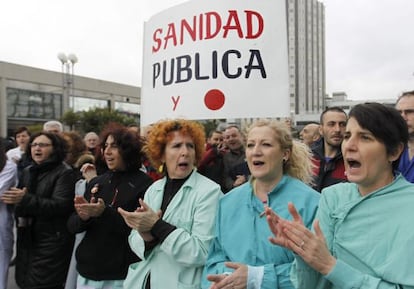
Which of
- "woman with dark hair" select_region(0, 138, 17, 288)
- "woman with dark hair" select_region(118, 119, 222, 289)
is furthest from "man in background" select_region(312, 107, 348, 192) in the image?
"woman with dark hair" select_region(0, 138, 17, 288)

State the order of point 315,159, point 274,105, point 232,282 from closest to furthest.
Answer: point 232,282
point 274,105
point 315,159

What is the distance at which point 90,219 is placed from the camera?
9.45 ft

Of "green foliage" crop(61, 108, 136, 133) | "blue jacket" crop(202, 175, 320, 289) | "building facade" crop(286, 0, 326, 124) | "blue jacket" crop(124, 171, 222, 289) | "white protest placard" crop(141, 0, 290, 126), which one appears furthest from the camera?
"building facade" crop(286, 0, 326, 124)

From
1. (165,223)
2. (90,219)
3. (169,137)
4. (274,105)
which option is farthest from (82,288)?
(274,105)

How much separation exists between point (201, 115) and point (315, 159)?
3.73 feet

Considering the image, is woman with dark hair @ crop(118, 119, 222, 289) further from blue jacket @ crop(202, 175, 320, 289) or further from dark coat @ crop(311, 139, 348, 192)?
dark coat @ crop(311, 139, 348, 192)

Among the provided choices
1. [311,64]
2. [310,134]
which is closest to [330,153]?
[310,134]

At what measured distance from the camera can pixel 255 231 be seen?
2.07 m

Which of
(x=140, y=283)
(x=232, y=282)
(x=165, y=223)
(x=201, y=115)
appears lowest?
(x=140, y=283)

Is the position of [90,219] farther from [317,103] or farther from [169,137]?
[317,103]

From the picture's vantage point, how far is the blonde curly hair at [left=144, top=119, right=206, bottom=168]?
9.12 ft

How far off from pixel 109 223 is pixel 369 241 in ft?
6.07

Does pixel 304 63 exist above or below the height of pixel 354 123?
above

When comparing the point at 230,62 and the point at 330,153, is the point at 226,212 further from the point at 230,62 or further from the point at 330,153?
the point at 330,153
